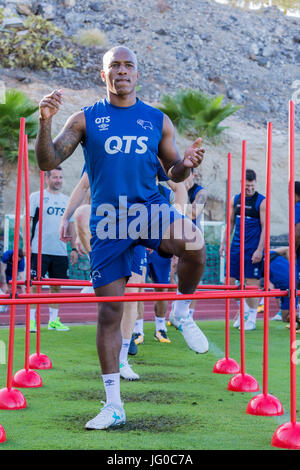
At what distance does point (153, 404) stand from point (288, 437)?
124 centimetres

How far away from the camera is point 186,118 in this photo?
21.7m

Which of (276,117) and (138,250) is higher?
(276,117)

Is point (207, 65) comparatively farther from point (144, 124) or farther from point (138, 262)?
point (144, 124)

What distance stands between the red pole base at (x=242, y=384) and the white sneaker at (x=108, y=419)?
4.43 ft

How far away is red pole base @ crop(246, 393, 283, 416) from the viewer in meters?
4.10

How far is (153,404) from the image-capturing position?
4.38 metres

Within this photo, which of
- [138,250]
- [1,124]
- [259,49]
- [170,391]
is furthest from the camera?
[259,49]

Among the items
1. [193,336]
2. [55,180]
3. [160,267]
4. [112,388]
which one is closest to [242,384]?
[193,336]

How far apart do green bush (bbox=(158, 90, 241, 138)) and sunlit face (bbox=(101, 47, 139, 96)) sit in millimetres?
17132

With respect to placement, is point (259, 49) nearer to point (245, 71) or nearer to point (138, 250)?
point (245, 71)

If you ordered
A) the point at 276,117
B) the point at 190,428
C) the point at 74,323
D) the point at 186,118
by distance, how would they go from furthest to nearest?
1. the point at 276,117
2. the point at 186,118
3. the point at 74,323
4. the point at 190,428

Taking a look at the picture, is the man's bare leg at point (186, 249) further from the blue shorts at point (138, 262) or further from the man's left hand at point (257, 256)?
the man's left hand at point (257, 256)

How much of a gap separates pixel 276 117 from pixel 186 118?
15.2m
